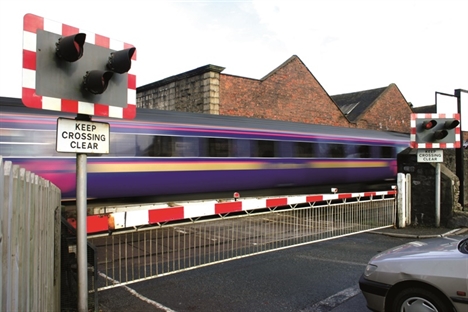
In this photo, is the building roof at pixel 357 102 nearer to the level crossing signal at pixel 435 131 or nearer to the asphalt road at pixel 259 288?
the level crossing signal at pixel 435 131

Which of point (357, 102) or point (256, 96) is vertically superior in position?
point (357, 102)

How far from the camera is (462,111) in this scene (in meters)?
10.9

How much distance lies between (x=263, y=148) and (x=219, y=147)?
1.78 metres

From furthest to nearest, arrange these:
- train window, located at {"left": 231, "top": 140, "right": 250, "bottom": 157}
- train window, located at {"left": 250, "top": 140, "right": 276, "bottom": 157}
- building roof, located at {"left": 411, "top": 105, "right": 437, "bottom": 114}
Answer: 1. building roof, located at {"left": 411, "top": 105, "right": 437, "bottom": 114}
2. train window, located at {"left": 250, "top": 140, "right": 276, "bottom": 157}
3. train window, located at {"left": 231, "top": 140, "right": 250, "bottom": 157}

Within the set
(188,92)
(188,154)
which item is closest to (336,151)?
(188,154)

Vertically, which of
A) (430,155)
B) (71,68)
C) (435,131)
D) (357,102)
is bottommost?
(430,155)

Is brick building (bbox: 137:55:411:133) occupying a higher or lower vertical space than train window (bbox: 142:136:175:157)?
higher

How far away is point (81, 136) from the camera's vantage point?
12.0 ft

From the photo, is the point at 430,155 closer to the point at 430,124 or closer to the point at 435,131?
the point at 435,131

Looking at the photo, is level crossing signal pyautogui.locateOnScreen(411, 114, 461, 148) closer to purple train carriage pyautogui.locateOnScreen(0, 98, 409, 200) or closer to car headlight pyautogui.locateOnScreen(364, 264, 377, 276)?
purple train carriage pyautogui.locateOnScreen(0, 98, 409, 200)

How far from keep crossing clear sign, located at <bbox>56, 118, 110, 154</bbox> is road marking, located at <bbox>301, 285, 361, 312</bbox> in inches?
117

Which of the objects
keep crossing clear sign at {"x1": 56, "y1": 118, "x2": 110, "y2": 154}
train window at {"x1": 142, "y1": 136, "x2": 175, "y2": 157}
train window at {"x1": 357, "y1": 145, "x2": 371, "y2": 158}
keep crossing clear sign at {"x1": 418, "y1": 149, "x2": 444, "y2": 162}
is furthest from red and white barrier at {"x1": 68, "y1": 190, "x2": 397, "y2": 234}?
train window at {"x1": 357, "y1": 145, "x2": 371, "y2": 158}

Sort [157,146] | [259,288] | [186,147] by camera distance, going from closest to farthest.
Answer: [259,288], [157,146], [186,147]

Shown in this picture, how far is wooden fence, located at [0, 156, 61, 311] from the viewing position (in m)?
1.79
